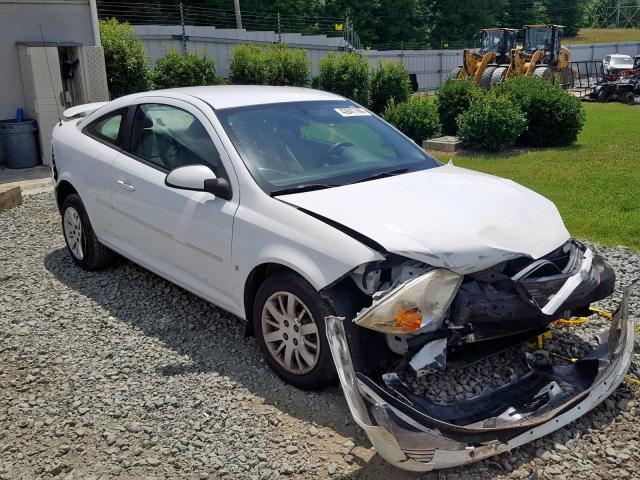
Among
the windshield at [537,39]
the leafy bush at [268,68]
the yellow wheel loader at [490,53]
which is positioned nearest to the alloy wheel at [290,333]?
the leafy bush at [268,68]

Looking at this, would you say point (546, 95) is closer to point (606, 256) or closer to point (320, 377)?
point (606, 256)

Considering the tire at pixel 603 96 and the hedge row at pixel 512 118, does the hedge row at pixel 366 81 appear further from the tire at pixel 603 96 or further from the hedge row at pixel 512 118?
the tire at pixel 603 96

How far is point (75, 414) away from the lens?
3.69 metres

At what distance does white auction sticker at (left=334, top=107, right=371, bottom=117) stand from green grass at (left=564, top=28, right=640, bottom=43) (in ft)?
220

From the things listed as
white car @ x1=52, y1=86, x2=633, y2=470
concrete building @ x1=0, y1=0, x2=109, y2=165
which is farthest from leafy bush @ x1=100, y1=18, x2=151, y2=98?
white car @ x1=52, y1=86, x2=633, y2=470

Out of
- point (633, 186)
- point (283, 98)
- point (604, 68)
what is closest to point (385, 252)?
point (283, 98)

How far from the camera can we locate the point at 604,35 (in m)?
72.8

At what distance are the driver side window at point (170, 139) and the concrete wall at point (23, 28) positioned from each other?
712cm

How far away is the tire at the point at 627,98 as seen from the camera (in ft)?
80.8

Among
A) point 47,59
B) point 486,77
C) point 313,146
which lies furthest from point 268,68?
point 313,146

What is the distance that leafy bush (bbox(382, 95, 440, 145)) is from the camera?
13.8 metres

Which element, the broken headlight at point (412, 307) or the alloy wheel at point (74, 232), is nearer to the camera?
the broken headlight at point (412, 307)

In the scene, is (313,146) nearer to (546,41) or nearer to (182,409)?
(182,409)

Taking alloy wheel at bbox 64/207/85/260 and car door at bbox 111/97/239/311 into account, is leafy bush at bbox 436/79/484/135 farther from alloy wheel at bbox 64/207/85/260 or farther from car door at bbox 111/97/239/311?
car door at bbox 111/97/239/311
